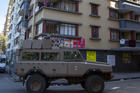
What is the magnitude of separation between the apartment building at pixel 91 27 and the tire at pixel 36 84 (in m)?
7.70

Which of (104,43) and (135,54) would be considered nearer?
(104,43)

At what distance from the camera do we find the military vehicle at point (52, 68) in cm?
762

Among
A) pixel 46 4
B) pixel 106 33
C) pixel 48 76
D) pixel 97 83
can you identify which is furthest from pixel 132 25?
pixel 48 76

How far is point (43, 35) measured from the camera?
1539 centimetres

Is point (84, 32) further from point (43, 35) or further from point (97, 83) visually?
point (97, 83)

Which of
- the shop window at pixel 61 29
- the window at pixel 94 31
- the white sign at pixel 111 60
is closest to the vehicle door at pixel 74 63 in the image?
the shop window at pixel 61 29

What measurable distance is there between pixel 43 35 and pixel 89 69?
883cm

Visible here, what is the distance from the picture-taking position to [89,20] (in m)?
18.4

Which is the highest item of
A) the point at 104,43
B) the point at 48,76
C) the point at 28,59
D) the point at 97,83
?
the point at 104,43

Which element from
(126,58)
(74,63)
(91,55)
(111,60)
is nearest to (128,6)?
(126,58)

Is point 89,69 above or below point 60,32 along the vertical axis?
below

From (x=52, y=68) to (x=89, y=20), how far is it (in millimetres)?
12187

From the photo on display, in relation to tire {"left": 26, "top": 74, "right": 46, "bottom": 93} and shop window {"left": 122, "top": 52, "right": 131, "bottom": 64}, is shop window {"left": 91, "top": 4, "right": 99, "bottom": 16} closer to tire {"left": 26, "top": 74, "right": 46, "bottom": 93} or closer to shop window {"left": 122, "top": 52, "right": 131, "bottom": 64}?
shop window {"left": 122, "top": 52, "right": 131, "bottom": 64}

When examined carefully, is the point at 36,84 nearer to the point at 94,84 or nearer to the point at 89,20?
the point at 94,84
